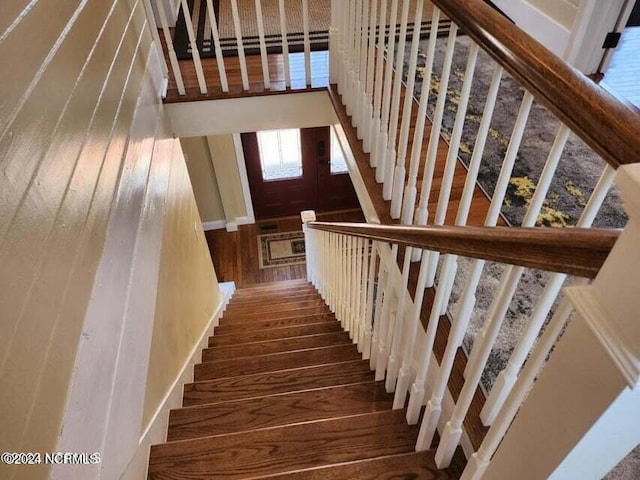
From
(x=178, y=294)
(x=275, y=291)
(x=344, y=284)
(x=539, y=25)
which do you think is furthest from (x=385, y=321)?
(x=275, y=291)

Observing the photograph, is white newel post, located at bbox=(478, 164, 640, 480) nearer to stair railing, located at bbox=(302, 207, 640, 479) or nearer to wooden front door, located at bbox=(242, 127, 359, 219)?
stair railing, located at bbox=(302, 207, 640, 479)

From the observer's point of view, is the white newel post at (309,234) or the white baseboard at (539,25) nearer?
the white baseboard at (539,25)

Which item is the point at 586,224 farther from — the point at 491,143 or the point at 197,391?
the point at 197,391

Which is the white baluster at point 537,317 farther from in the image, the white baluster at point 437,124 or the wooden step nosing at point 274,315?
the wooden step nosing at point 274,315

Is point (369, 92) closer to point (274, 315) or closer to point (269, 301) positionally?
point (274, 315)

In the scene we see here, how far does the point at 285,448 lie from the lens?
1.51 m

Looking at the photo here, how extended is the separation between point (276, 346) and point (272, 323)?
18.6 inches

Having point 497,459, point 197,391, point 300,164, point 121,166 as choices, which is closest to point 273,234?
point 300,164

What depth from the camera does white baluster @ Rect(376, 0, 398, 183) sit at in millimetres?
1558

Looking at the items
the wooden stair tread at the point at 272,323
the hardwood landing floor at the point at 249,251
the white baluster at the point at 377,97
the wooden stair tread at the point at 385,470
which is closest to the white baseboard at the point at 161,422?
the wooden stair tread at the point at 272,323

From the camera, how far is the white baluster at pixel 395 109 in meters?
1.44

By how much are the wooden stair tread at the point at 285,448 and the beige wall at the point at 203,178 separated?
4.11m

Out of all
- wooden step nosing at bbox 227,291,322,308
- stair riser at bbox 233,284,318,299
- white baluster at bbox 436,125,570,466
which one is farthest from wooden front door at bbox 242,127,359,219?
white baluster at bbox 436,125,570,466

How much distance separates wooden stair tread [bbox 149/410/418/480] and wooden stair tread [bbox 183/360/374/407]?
455 mm
